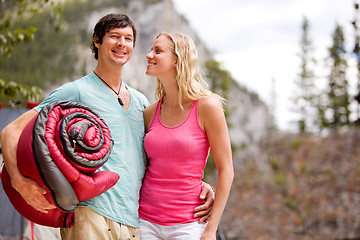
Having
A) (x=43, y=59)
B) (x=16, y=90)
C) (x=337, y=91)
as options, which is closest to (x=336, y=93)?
(x=337, y=91)

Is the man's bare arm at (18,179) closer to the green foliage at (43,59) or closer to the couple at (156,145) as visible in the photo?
the couple at (156,145)

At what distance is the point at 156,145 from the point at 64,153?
0.63 metres

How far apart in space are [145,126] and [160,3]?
4214cm

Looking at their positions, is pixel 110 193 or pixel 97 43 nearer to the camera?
pixel 110 193

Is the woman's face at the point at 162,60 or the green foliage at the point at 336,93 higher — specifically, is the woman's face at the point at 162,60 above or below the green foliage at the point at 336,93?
above

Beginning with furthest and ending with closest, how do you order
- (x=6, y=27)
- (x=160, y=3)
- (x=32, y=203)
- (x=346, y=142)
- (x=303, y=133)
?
(x=160, y=3), (x=303, y=133), (x=346, y=142), (x=6, y=27), (x=32, y=203)

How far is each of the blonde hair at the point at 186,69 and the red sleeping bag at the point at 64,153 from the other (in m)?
0.64

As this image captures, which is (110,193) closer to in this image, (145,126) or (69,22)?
(145,126)

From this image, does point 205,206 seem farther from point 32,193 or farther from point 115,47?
point 115,47

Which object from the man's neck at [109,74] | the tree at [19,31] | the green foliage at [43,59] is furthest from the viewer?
the green foliage at [43,59]

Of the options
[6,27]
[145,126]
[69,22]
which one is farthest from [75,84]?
[69,22]

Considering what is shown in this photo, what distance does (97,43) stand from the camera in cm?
228

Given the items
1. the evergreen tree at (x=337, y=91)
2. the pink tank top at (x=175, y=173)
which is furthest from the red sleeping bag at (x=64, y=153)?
the evergreen tree at (x=337, y=91)

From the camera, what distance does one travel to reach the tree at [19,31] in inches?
119
